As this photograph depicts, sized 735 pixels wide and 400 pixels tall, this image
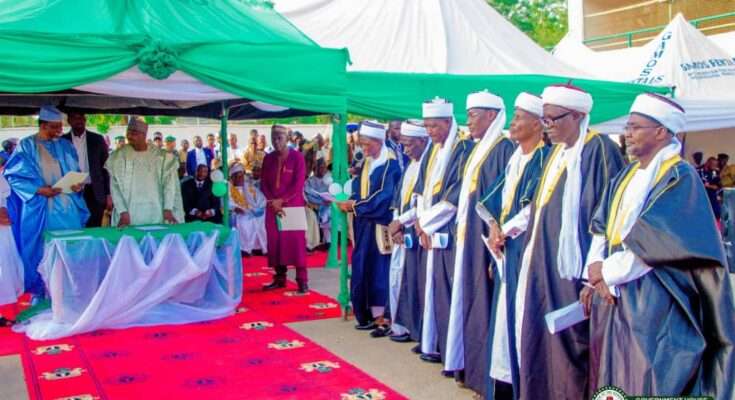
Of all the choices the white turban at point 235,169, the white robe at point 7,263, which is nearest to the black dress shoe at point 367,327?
the white robe at point 7,263

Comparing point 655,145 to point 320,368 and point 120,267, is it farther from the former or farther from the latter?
point 120,267

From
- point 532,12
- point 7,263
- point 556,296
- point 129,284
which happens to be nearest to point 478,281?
point 556,296

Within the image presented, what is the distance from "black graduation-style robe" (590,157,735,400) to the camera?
310 centimetres

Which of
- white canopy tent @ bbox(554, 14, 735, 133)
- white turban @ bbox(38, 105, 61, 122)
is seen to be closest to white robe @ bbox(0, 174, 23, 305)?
white turban @ bbox(38, 105, 61, 122)

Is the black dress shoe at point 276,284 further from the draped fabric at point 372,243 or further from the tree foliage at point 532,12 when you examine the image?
the tree foliage at point 532,12

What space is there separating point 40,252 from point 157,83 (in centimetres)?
197

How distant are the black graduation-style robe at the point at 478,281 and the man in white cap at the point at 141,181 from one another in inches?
140

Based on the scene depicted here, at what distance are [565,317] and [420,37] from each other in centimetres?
557

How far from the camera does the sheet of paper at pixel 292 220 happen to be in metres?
7.80

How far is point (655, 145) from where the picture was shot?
3.31 metres

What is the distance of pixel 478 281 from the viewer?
4.64 meters

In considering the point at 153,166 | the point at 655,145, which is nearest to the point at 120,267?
the point at 153,166

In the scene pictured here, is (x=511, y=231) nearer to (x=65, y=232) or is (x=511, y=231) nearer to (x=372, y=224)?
(x=372, y=224)

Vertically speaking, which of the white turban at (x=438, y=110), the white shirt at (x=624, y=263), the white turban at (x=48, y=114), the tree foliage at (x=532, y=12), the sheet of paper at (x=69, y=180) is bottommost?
the white shirt at (x=624, y=263)
